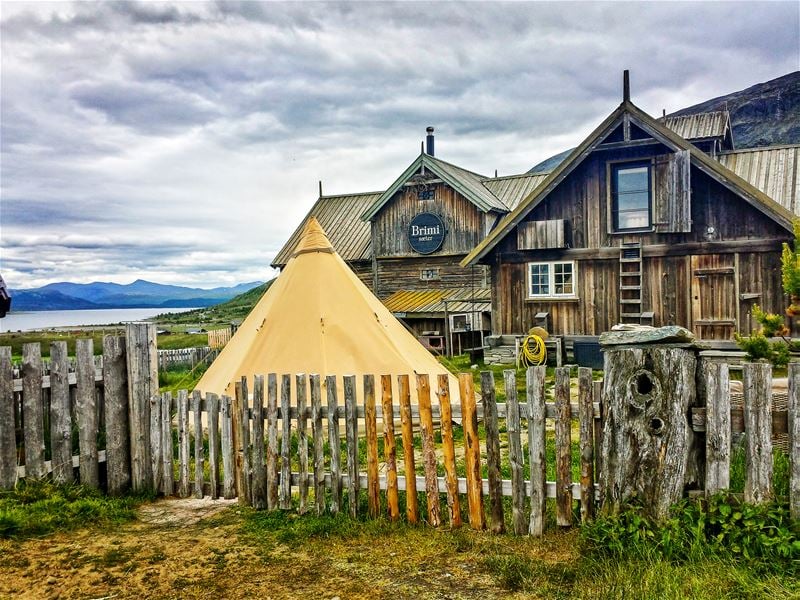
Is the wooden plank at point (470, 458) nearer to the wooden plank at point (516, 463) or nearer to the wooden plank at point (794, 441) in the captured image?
the wooden plank at point (516, 463)

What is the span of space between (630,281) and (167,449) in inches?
581

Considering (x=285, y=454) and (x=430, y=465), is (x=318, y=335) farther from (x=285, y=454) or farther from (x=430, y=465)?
(x=430, y=465)

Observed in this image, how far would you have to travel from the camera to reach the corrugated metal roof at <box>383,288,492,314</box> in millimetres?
22961

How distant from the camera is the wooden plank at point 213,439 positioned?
6.20m

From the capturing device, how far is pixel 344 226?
29656mm

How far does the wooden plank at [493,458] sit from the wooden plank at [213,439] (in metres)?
2.77

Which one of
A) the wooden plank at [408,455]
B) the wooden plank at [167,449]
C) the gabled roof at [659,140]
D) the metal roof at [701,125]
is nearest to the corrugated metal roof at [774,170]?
the metal roof at [701,125]

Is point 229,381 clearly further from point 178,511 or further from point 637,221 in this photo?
point 637,221

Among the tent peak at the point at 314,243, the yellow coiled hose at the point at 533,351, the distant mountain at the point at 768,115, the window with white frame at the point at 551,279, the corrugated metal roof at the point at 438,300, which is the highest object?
the distant mountain at the point at 768,115

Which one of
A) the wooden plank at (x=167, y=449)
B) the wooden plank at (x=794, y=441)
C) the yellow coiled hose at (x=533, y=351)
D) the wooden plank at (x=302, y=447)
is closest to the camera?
the wooden plank at (x=794, y=441)

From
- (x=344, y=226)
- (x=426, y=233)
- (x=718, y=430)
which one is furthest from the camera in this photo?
(x=344, y=226)

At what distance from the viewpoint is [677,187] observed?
664 inches

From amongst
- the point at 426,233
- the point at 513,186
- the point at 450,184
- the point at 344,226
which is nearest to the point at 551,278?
the point at 450,184

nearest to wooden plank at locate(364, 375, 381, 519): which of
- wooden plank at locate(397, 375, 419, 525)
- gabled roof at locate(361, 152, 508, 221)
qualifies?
wooden plank at locate(397, 375, 419, 525)
